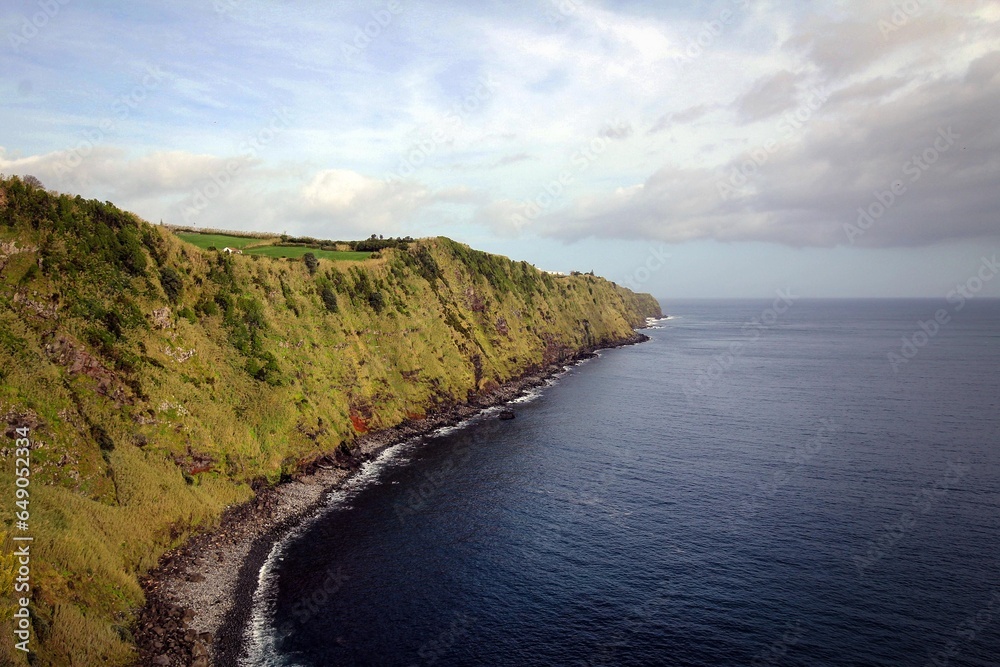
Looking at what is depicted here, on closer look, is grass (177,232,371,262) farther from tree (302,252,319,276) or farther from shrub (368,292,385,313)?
shrub (368,292,385,313)

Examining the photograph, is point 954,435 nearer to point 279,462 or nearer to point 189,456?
point 279,462

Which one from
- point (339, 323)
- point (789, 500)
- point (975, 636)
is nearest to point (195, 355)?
point (339, 323)

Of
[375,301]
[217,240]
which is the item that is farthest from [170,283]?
[375,301]

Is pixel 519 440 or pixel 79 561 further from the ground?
pixel 79 561

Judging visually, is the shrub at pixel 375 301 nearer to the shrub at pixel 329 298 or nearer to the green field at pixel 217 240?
the shrub at pixel 329 298

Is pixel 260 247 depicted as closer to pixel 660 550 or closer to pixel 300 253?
pixel 300 253

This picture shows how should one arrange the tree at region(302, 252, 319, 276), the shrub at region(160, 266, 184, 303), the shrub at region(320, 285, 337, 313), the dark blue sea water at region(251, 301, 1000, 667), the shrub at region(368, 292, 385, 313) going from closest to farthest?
the dark blue sea water at region(251, 301, 1000, 667) < the shrub at region(160, 266, 184, 303) < the shrub at region(320, 285, 337, 313) < the tree at region(302, 252, 319, 276) < the shrub at region(368, 292, 385, 313)

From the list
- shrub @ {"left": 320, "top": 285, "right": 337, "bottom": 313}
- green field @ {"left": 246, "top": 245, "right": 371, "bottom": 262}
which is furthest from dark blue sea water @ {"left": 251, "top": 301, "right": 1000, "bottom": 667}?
green field @ {"left": 246, "top": 245, "right": 371, "bottom": 262}
